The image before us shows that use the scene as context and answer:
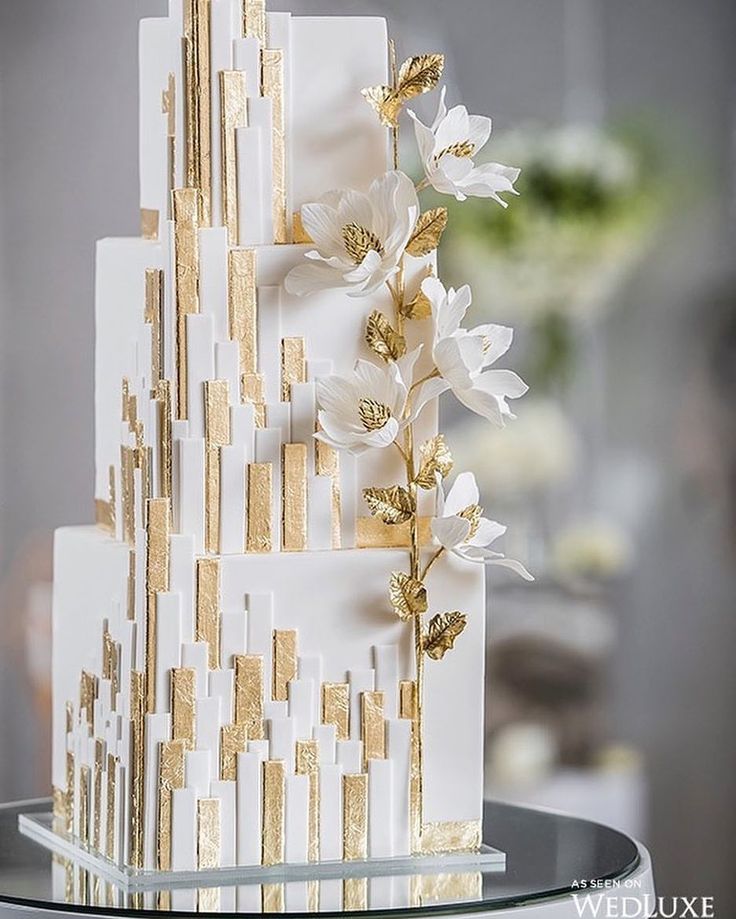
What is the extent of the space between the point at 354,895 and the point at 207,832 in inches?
4.7

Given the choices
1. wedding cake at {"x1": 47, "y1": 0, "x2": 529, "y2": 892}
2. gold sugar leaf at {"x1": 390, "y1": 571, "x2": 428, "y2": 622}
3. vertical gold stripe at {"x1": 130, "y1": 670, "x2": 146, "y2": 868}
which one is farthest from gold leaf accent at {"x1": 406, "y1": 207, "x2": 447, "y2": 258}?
vertical gold stripe at {"x1": 130, "y1": 670, "x2": 146, "y2": 868}

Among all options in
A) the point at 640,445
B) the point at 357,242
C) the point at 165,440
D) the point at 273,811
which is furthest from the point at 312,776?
the point at 640,445

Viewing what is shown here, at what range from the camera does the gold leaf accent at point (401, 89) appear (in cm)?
108

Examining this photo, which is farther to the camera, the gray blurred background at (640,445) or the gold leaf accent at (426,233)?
the gray blurred background at (640,445)

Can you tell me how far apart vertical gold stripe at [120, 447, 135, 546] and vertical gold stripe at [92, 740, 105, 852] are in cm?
15

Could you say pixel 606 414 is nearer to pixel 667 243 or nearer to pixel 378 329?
pixel 667 243

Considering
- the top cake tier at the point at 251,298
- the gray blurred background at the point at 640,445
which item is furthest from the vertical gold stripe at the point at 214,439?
the gray blurred background at the point at 640,445

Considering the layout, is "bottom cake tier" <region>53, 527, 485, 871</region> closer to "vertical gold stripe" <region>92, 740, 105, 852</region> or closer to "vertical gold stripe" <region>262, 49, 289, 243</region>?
"vertical gold stripe" <region>92, 740, 105, 852</region>

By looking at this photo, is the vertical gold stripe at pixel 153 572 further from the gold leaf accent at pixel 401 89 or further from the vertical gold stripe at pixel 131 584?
the gold leaf accent at pixel 401 89

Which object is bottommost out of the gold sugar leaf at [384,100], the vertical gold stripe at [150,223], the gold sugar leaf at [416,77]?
the vertical gold stripe at [150,223]

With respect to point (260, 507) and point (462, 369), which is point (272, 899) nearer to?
point (260, 507)

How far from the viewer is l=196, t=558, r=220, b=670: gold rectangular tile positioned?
1.04 m

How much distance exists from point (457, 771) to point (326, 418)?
0.87 ft

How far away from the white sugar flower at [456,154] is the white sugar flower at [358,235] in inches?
1.5
